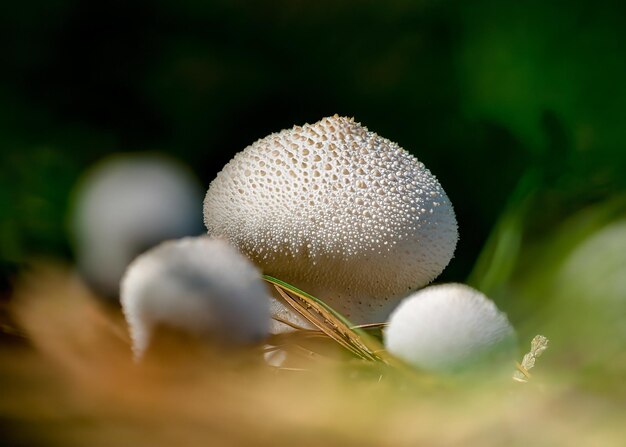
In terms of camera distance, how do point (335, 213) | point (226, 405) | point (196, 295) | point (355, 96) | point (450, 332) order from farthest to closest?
point (355, 96)
point (335, 213)
point (450, 332)
point (196, 295)
point (226, 405)

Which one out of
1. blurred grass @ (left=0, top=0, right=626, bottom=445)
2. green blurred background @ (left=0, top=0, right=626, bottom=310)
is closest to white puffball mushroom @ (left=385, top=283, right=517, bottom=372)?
blurred grass @ (left=0, top=0, right=626, bottom=445)

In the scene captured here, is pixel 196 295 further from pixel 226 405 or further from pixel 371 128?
pixel 371 128

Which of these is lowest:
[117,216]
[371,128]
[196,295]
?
[196,295]

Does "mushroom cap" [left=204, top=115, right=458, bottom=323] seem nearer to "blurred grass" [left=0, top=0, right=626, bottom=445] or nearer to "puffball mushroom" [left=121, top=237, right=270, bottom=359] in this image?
"blurred grass" [left=0, top=0, right=626, bottom=445]

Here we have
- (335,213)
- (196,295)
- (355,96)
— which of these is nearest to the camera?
(196,295)

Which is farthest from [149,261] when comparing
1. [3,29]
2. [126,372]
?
[3,29]

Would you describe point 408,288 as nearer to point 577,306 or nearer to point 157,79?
point 577,306

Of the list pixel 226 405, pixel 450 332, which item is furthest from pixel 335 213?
pixel 226 405
